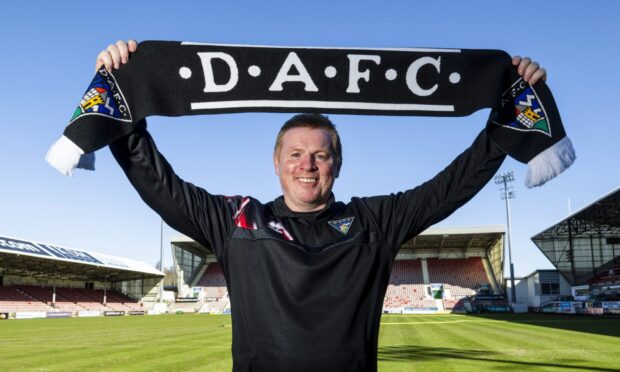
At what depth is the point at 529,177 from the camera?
9.77 ft

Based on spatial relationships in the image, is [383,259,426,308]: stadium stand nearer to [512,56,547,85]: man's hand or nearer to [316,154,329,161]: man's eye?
[512,56,547,85]: man's hand

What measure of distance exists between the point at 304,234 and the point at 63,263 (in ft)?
165

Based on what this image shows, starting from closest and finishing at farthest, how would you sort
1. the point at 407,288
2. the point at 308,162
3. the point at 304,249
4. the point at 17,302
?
1. the point at 304,249
2. the point at 308,162
3. the point at 17,302
4. the point at 407,288

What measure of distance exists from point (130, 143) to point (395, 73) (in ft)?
5.15

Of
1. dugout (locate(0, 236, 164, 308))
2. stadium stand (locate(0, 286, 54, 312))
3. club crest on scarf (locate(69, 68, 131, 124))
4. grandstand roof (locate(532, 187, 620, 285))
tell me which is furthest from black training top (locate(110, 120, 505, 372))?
stadium stand (locate(0, 286, 54, 312))

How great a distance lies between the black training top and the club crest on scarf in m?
0.16

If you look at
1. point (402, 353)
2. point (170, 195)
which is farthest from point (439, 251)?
point (170, 195)

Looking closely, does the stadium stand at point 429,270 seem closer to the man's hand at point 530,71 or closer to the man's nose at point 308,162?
the man's hand at point 530,71

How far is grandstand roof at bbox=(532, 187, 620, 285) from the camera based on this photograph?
43062 mm

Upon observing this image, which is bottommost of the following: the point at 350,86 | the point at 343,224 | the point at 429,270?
the point at 429,270

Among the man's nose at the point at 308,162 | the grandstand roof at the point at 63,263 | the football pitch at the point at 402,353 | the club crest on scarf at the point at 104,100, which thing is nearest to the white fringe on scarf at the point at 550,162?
the man's nose at the point at 308,162

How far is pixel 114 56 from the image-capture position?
285 centimetres

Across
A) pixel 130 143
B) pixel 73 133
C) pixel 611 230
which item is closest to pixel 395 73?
pixel 130 143

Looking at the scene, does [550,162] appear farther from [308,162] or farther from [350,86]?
[308,162]
